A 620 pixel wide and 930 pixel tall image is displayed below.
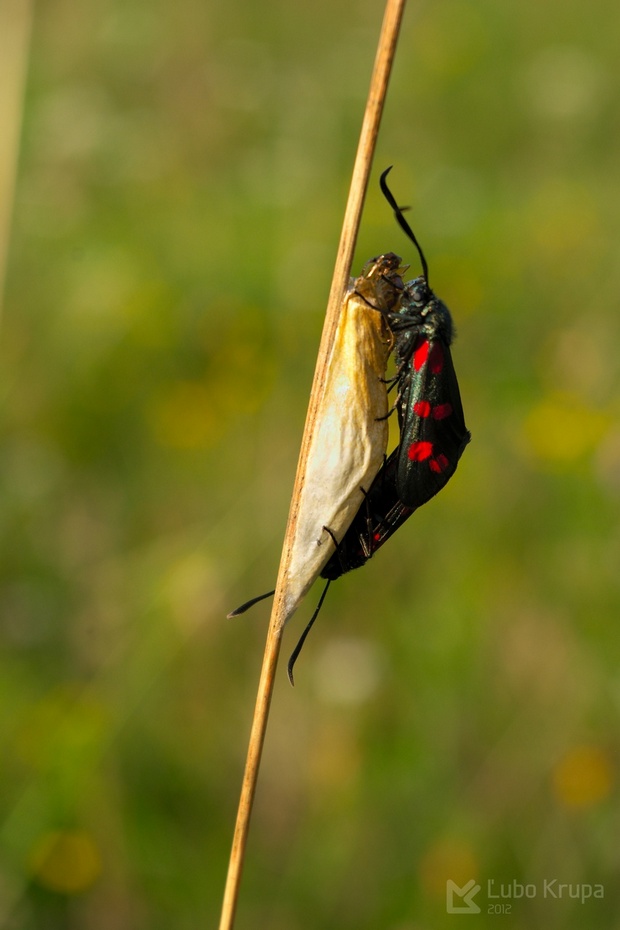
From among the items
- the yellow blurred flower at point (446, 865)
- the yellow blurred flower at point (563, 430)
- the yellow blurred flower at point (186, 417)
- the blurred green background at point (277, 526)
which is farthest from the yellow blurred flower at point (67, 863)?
the yellow blurred flower at point (563, 430)

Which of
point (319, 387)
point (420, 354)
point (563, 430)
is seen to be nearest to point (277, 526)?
point (563, 430)

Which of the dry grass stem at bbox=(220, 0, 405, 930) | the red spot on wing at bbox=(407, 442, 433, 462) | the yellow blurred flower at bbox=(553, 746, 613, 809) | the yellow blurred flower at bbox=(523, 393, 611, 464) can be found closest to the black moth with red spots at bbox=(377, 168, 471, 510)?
the red spot on wing at bbox=(407, 442, 433, 462)

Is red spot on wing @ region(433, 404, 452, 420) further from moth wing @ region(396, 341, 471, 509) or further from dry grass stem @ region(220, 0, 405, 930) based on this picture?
dry grass stem @ region(220, 0, 405, 930)

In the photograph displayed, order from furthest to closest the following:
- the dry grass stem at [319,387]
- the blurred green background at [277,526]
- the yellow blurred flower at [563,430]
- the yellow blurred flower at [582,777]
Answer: the yellow blurred flower at [563,430] < the yellow blurred flower at [582,777] < the blurred green background at [277,526] < the dry grass stem at [319,387]

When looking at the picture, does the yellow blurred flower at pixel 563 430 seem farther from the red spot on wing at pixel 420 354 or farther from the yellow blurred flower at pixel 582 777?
the red spot on wing at pixel 420 354

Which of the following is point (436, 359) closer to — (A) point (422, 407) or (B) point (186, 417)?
(A) point (422, 407)

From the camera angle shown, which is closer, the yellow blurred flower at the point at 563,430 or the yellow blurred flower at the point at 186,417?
the yellow blurred flower at the point at 563,430
